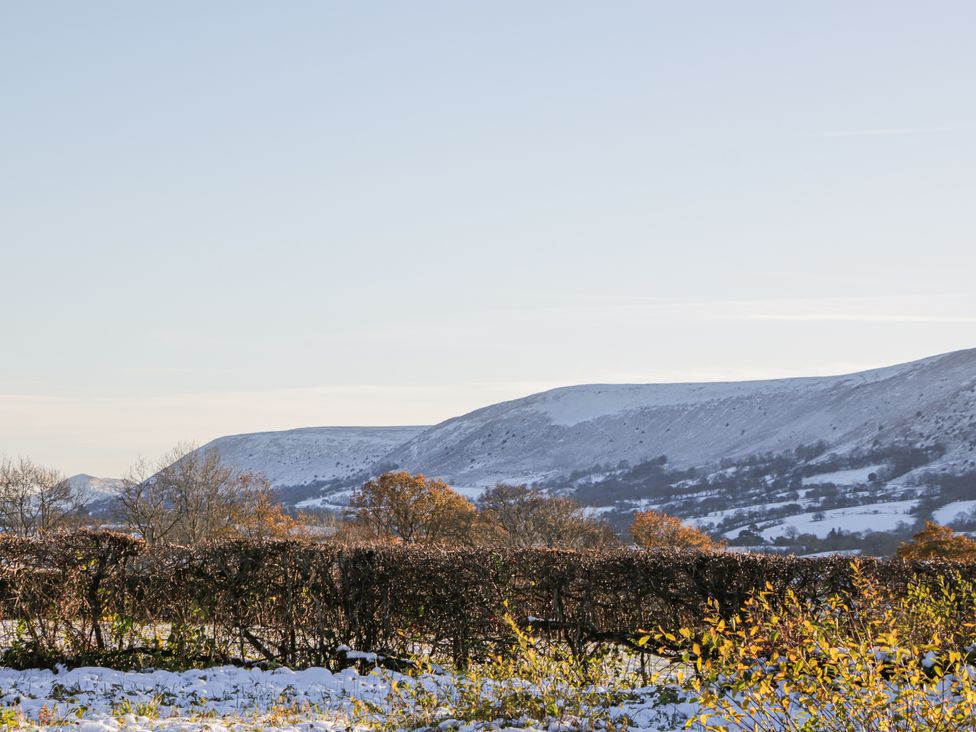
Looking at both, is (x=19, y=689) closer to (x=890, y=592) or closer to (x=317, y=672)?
(x=317, y=672)

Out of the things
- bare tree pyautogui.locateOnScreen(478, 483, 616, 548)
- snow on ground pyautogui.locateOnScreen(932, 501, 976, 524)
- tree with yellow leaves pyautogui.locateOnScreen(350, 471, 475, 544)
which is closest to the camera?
tree with yellow leaves pyautogui.locateOnScreen(350, 471, 475, 544)

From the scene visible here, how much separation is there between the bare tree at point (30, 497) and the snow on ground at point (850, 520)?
65544 millimetres

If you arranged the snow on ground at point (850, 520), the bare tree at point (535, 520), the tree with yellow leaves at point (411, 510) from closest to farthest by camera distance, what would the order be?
the tree with yellow leaves at point (411, 510)
the bare tree at point (535, 520)
the snow on ground at point (850, 520)

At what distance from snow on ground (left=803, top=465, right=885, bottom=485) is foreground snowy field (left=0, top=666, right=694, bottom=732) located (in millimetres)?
142788

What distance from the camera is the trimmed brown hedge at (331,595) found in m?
12.2

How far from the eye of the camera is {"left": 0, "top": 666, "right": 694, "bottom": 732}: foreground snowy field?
9.11m

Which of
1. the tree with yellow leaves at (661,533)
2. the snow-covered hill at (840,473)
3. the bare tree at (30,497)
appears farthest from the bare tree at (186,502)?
the snow-covered hill at (840,473)

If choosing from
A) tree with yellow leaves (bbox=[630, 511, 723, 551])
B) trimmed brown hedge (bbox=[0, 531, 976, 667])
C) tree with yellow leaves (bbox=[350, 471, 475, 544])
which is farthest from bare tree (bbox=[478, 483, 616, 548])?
trimmed brown hedge (bbox=[0, 531, 976, 667])

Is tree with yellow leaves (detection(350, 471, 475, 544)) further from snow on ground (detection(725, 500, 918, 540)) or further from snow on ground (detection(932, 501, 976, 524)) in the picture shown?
snow on ground (detection(932, 501, 976, 524))

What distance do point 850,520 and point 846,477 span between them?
154 ft

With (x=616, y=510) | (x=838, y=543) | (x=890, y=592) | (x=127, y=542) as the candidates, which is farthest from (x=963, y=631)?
(x=616, y=510)

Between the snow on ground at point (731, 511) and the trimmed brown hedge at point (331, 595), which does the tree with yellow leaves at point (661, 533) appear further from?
the snow on ground at point (731, 511)

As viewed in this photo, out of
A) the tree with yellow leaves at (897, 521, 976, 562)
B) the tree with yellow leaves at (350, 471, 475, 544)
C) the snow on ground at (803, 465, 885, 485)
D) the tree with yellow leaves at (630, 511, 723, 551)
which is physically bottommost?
the snow on ground at (803, 465, 885, 485)

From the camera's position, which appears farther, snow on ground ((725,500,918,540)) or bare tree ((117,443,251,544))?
snow on ground ((725,500,918,540))
